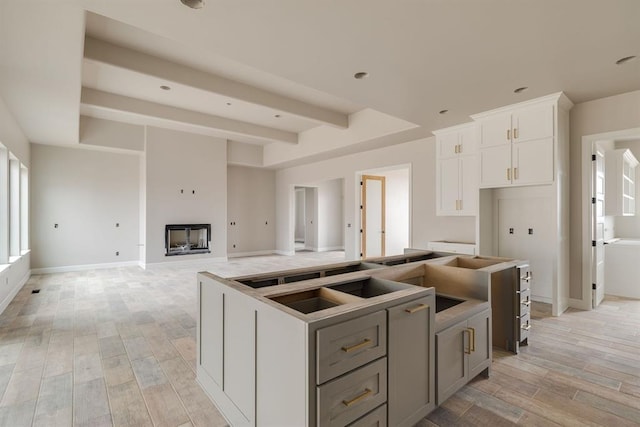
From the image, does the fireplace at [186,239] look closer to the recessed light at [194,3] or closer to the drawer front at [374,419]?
the recessed light at [194,3]

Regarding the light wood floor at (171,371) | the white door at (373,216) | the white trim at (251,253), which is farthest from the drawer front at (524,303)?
the white trim at (251,253)

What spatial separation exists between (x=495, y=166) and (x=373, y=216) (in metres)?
3.51

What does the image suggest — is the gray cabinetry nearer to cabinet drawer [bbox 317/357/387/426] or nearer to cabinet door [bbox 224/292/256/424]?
cabinet drawer [bbox 317/357/387/426]

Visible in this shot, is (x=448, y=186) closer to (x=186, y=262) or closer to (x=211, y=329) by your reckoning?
(x=211, y=329)

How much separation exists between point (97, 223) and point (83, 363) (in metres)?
5.42

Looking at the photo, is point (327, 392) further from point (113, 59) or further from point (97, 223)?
point (97, 223)

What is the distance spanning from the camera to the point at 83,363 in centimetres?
262

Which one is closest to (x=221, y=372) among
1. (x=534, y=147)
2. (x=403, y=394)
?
(x=403, y=394)

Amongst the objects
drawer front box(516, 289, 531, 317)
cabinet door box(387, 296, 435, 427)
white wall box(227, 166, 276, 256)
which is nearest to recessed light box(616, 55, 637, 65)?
drawer front box(516, 289, 531, 317)

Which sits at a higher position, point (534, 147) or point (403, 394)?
point (534, 147)

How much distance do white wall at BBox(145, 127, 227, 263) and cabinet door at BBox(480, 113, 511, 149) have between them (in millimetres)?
6013

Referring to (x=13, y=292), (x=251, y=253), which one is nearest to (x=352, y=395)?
(x=13, y=292)

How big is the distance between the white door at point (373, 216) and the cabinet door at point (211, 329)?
5.39 meters

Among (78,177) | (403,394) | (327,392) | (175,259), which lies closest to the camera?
(327,392)
